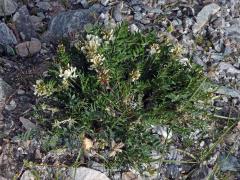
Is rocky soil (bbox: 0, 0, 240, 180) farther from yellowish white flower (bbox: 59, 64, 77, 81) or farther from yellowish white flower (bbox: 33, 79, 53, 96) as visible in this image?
yellowish white flower (bbox: 59, 64, 77, 81)

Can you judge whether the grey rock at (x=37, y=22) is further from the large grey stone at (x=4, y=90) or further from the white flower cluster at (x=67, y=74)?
the white flower cluster at (x=67, y=74)

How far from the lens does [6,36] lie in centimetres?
548

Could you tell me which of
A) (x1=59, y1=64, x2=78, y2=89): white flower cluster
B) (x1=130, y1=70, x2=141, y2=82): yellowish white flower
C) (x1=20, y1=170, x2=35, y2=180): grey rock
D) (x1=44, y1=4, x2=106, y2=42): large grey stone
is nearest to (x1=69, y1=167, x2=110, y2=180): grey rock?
(x1=20, y1=170, x2=35, y2=180): grey rock

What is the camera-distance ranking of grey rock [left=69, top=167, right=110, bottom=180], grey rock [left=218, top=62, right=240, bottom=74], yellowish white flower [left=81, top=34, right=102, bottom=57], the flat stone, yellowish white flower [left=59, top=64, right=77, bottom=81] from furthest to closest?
the flat stone, grey rock [left=218, top=62, right=240, bottom=74], grey rock [left=69, top=167, right=110, bottom=180], yellowish white flower [left=59, top=64, right=77, bottom=81], yellowish white flower [left=81, top=34, right=102, bottom=57]

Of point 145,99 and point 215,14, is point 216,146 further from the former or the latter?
point 215,14

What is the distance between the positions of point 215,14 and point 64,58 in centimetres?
218

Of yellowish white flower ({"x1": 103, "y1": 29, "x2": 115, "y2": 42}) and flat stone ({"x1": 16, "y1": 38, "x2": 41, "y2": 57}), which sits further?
flat stone ({"x1": 16, "y1": 38, "x2": 41, "y2": 57})

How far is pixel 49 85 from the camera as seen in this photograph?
13.5 feet

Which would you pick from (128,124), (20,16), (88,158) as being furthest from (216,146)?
(20,16)

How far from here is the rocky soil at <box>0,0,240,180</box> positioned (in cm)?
452

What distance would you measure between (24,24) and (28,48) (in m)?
0.41

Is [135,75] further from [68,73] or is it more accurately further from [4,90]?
[4,90]

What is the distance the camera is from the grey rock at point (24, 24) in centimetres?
559

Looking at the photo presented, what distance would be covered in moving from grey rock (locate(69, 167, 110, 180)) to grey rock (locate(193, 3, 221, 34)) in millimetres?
2026
